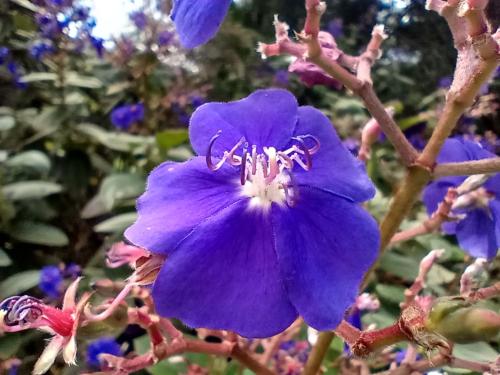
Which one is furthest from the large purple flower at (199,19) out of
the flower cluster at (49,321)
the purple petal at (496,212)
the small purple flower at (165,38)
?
the small purple flower at (165,38)

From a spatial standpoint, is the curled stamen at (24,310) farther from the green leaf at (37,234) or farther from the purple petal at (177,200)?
the green leaf at (37,234)

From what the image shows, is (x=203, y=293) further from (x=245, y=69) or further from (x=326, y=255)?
(x=245, y=69)

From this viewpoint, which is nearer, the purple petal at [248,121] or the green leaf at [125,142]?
the purple petal at [248,121]

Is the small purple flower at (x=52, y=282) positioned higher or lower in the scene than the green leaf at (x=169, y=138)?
lower

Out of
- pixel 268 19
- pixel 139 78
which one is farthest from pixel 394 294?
pixel 268 19

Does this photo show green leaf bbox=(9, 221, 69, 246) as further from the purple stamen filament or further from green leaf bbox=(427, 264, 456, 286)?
the purple stamen filament

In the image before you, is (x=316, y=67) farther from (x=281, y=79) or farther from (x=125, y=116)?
(x=281, y=79)

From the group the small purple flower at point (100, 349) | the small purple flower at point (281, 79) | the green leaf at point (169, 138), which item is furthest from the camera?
the small purple flower at point (281, 79)

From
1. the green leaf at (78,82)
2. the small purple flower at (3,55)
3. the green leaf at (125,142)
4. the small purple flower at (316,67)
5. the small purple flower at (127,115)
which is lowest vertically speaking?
the green leaf at (125,142)
